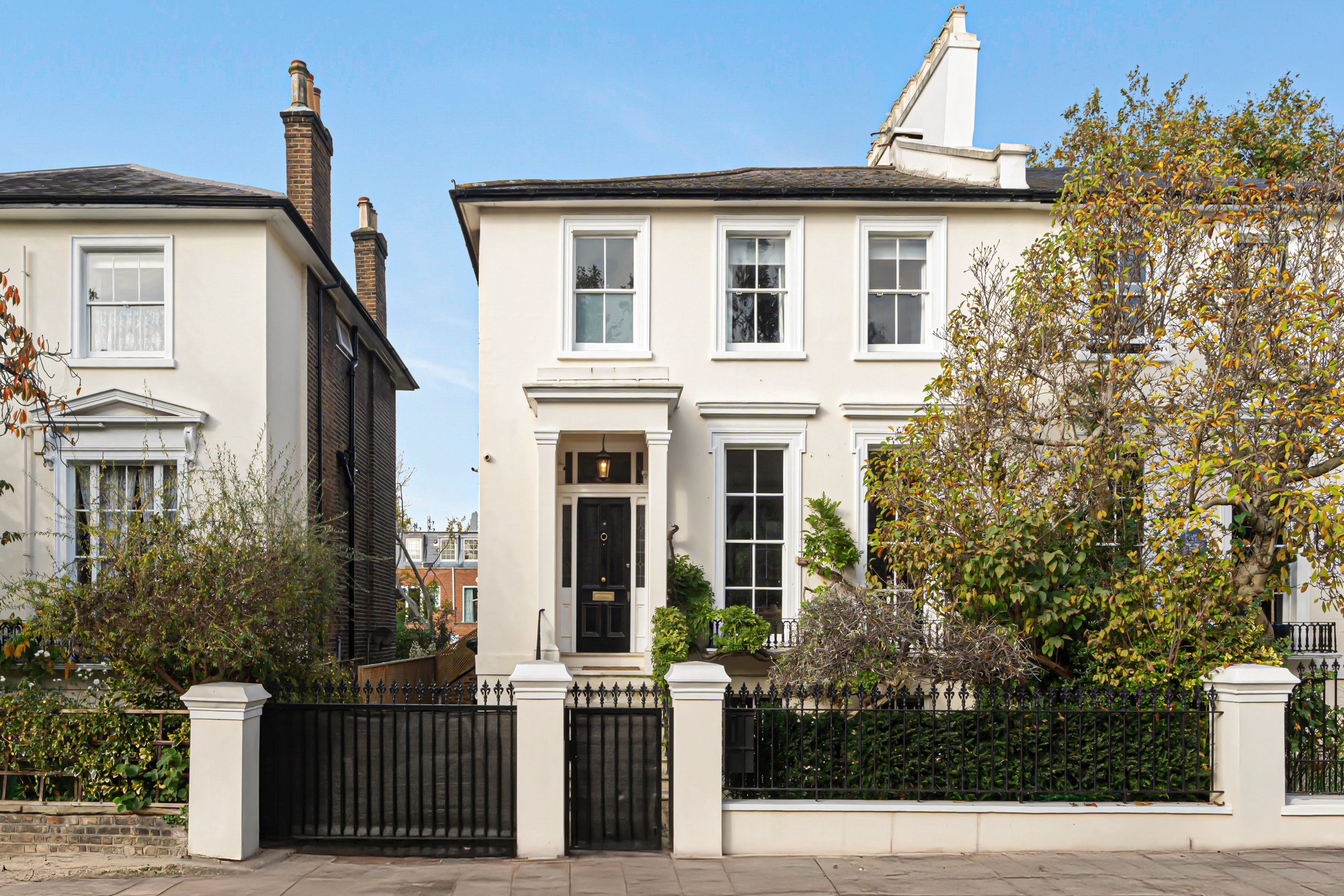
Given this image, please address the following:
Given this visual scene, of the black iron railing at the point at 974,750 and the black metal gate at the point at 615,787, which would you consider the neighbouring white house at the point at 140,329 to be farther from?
the black iron railing at the point at 974,750

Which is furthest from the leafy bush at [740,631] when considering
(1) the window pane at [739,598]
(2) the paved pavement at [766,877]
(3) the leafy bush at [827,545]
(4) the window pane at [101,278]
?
(4) the window pane at [101,278]

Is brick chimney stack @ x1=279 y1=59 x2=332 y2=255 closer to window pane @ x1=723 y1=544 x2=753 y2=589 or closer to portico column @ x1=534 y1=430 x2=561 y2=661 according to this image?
portico column @ x1=534 y1=430 x2=561 y2=661

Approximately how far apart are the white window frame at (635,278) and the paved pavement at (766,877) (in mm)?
7437

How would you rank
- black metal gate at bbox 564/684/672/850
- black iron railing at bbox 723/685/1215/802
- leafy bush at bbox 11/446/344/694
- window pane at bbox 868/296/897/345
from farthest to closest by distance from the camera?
window pane at bbox 868/296/897/345
leafy bush at bbox 11/446/344/694
black iron railing at bbox 723/685/1215/802
black metal gate at bbox 564/684/672/850

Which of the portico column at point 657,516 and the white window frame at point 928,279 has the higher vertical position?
the white window frame at point 928,279

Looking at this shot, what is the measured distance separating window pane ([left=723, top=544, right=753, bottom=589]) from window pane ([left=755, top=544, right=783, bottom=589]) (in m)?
0.13

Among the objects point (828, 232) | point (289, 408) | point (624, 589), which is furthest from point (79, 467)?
point (828, 232)

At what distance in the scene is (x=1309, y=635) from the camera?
14.3m

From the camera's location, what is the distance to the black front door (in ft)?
47.3

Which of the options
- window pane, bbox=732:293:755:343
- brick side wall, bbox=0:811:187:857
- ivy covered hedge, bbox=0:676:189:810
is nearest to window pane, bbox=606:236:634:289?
window pane, bbox=732:293:755:343

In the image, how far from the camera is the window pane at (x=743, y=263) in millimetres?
14633

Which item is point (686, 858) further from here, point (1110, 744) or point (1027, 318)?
point (1027, 318)

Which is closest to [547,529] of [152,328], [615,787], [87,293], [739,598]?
[739,598]

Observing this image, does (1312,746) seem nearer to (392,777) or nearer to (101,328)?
(392,777)
